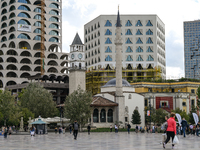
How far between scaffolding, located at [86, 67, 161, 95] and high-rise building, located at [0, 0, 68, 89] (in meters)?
19.9

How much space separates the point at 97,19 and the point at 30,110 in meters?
51.7

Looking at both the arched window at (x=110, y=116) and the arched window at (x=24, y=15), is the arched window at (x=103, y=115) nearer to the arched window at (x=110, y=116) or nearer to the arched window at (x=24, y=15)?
the arched window at (x=110, y=116)

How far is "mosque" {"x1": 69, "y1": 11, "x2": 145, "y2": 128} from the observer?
70438 millimetres

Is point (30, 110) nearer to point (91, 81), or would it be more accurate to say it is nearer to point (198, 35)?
point (91, 81)

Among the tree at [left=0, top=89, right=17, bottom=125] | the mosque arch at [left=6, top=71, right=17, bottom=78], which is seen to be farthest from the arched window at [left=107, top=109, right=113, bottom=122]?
the mosque arch at [left=6, top=71, right=17, bottom=78]

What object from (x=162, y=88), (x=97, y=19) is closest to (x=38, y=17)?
(x=97, y=19)

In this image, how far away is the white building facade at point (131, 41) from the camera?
352 feet

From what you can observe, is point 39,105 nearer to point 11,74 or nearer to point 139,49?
point 11,74

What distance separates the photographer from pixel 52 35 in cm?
12256

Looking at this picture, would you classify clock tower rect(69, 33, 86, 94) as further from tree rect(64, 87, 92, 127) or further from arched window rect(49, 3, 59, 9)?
arched window rect(49, 3, 59, 9)

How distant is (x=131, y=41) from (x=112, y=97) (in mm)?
39712

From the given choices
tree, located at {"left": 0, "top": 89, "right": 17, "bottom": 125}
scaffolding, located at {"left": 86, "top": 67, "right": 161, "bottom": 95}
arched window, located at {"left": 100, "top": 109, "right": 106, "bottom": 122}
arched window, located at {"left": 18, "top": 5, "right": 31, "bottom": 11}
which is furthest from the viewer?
arched window, located at {"left": 18, "top": 5, "right": 31, "bottom": 11}

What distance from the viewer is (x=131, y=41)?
357ft

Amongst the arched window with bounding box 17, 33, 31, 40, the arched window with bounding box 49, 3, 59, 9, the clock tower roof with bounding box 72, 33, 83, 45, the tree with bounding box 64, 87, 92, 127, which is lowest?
the tree with bounding box 64, 87, 92, 127
